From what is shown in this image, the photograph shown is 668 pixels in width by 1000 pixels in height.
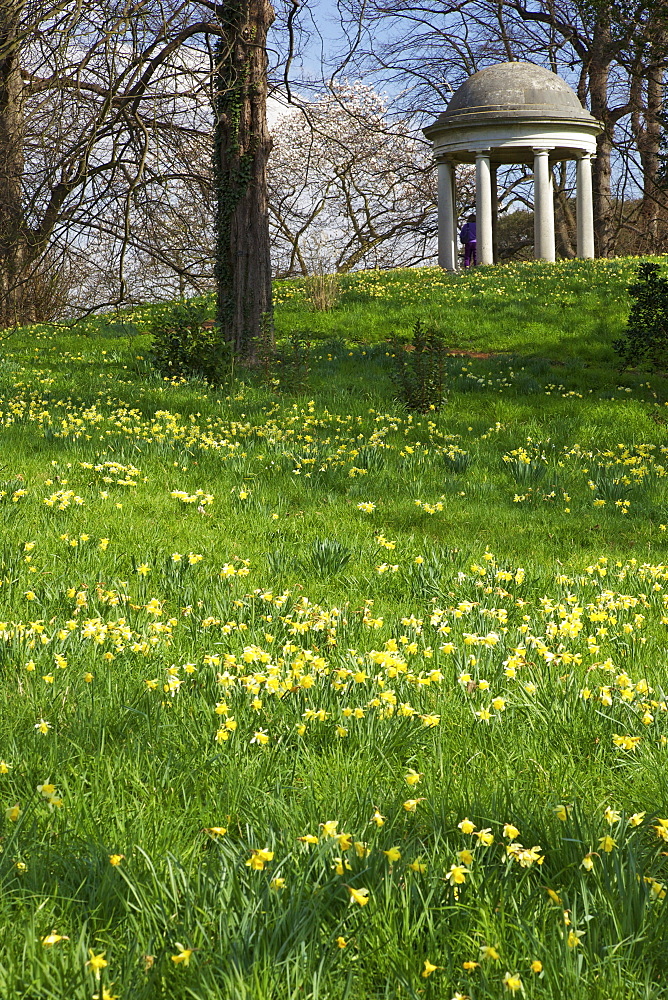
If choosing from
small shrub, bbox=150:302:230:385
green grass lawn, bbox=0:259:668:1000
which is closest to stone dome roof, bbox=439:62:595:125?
small shrub, bbox=150:302:230:385

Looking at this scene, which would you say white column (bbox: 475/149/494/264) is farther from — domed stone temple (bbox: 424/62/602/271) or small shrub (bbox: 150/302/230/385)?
small shrub (bbox: 150/302/230/385)

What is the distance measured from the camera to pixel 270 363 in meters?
10.2

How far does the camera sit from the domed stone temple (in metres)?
22.0

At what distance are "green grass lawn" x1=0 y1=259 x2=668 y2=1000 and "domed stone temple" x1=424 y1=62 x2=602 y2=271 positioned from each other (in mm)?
18114

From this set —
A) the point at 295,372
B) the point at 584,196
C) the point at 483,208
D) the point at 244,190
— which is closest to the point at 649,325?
the point at 295,372

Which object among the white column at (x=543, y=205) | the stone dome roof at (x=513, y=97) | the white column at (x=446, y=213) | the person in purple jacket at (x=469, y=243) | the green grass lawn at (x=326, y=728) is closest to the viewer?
the green grass lawn at (x=326, y=728)

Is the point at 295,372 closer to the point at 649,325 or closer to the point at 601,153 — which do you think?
the point at 649,325

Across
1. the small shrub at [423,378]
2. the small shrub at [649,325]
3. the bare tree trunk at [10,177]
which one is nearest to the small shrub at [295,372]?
the small shrub at [423,378]

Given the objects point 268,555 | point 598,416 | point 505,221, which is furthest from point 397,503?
point 505,221

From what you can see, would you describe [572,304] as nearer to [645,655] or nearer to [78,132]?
[78,132]

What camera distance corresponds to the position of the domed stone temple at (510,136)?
72.0 ft

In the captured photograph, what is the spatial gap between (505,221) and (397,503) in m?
32.6

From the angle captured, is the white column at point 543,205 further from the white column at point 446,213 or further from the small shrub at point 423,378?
the small shrub at point 423,378

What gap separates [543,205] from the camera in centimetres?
2281
